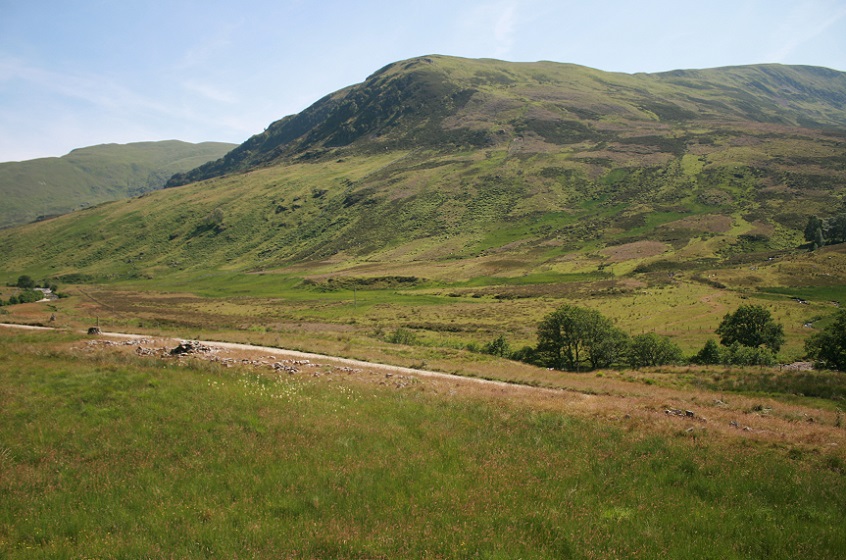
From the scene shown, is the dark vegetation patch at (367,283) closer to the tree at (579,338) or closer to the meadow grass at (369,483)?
the tree at (579,338)

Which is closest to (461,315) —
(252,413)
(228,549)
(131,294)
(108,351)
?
(108,351)

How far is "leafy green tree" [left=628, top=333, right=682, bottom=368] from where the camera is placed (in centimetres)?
4775

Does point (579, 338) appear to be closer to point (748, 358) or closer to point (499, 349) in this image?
point (499, 349)

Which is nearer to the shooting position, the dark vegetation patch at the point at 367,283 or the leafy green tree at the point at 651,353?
the leafy green tree at the point at 651,353

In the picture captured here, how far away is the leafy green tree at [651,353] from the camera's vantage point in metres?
47.8

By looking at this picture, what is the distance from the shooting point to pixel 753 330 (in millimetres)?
52469

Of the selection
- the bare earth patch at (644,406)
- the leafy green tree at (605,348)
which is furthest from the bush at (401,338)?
the bare earth patch at (644,406)

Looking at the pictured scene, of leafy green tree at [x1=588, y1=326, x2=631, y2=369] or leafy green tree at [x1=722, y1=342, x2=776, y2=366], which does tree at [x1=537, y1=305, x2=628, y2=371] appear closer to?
leafy green tree at [x1=588, y1=326, x2=631, y2=369]

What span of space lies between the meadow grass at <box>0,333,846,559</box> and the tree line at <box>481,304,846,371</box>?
121ft

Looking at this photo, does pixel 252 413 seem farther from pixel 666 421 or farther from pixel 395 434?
pixel 666 421

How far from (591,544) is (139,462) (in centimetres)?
1029

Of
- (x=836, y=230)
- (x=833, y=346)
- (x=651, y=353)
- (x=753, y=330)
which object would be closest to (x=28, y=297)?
(x=651, y=353)

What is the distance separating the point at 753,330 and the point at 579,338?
20.9 meters

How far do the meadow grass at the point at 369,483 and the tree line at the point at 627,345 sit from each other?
121ft
